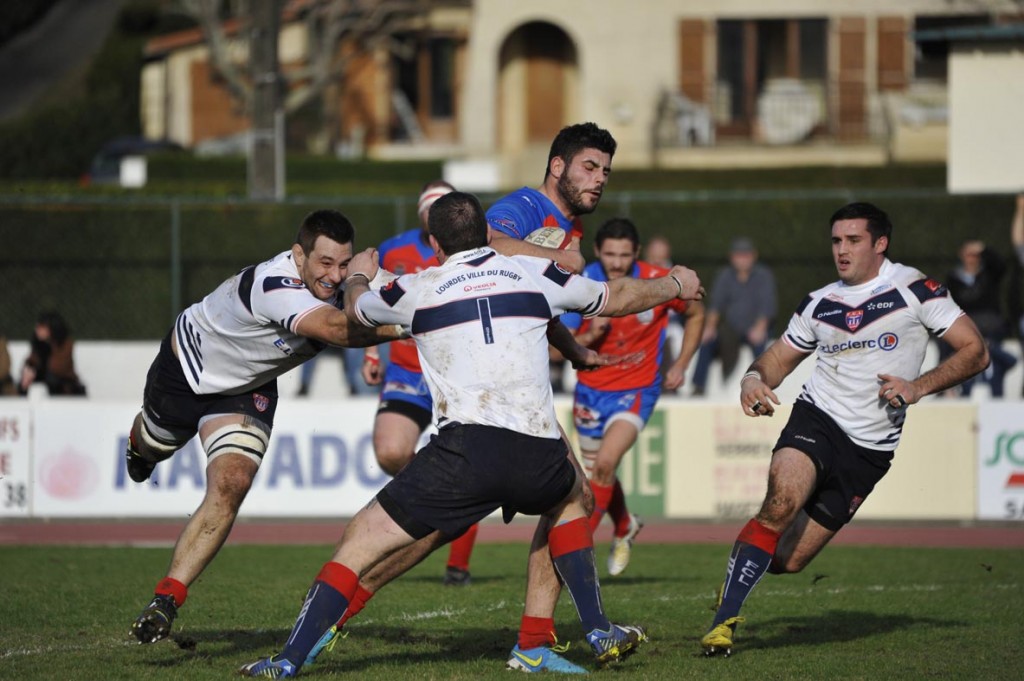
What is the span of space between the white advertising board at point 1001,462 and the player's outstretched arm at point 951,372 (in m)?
6.79

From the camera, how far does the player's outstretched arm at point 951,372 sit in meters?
7.57

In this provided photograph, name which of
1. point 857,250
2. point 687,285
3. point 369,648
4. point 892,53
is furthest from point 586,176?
point 892,53

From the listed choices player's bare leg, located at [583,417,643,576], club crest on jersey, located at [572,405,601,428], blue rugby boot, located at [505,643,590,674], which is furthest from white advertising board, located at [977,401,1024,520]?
blue rugby boot, located at [505,643,590,674]

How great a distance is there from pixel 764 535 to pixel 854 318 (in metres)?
1.22

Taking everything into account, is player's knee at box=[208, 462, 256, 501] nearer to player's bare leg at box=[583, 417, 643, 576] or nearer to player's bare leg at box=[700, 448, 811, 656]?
player's bare leg at box=[700, 448, 811, 656]

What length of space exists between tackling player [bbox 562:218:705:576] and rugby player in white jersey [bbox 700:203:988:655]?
2.29 m

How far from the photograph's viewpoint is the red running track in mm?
13266

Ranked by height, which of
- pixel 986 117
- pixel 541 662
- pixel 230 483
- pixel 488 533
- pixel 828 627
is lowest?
pixel 488 533

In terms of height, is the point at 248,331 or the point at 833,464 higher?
the point at 248,331

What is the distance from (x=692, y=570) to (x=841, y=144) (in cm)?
2332

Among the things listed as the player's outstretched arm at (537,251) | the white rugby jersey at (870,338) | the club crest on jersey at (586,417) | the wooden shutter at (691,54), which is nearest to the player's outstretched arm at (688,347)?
the club crest on jersey at (586,417)

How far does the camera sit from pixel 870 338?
7977mm

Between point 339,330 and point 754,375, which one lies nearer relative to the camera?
point 339,330

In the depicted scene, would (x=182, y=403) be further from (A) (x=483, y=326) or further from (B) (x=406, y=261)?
(B) (x=406, y=261)
